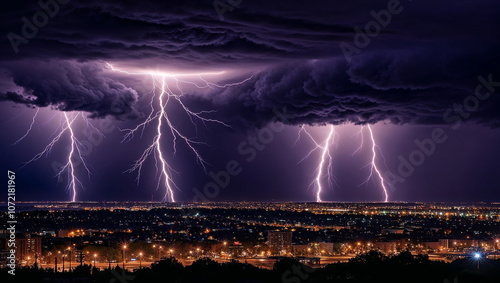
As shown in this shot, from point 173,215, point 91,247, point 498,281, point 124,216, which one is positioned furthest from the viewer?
point 173,215

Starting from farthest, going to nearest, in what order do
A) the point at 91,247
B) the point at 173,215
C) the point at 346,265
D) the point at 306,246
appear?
1. the point at 173,215
2. the point at 306,246
3. the point at 91,247
4. the point at 346,265

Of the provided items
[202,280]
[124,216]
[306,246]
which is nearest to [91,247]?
[306,246]

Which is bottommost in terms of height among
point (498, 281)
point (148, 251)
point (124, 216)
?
point (498, 281)

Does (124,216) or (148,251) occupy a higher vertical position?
(124,216)

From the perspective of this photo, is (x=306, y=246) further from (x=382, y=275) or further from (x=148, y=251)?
(x=382, y=275)

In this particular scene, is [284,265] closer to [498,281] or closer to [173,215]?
[498,281]

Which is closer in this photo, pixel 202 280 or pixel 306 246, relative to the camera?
pixel 202 280

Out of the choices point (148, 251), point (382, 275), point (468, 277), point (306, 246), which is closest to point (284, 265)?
point (382, 275)
